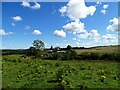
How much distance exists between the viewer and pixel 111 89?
17953mm

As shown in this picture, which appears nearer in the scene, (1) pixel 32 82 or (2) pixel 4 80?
(1) pixel 32 82

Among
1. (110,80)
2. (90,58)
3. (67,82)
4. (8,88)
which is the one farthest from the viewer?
(90,58)

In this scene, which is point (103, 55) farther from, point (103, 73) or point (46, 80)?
point (46, 80)

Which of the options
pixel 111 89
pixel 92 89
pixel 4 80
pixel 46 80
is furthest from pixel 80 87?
pixel 4 80

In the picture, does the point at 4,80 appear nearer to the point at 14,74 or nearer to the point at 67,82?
the point at 14,74

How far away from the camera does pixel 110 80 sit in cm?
2077

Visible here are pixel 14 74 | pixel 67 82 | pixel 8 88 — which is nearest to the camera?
pixel 8 88

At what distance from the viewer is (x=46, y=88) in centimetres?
1792

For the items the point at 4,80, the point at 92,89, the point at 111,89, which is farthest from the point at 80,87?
the point at 4,80

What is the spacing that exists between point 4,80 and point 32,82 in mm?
2836

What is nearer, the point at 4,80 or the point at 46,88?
the point at 46,88

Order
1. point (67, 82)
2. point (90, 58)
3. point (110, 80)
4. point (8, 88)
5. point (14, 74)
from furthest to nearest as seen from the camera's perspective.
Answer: point (90, 58) → point (14, 74) → point (110, 80) → point (67, 82) → point (8, 88)

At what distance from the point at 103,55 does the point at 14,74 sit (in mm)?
33861

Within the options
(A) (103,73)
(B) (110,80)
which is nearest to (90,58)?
(A) (103,73)
